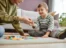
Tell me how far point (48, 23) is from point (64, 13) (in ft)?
6.73

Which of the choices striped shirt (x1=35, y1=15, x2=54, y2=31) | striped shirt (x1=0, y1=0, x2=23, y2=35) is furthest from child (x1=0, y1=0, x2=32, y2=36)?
striped shirt (x1=35, y1=15, x2=54, y2=31)

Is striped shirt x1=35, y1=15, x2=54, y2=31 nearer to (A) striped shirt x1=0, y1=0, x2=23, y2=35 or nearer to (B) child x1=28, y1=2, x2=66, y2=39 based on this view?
(B) child x1=28, y1=2, x2=66, y2=39

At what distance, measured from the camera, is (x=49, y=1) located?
13.2ft

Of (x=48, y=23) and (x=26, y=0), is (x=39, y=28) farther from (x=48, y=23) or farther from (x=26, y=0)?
(x=26, y=0)

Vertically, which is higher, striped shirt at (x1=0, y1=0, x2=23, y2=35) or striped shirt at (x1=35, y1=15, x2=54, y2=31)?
striped shirt at (x1=0, y1=0, x2=23, y2=35)

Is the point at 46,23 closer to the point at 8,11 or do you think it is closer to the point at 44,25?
the point at 44,25

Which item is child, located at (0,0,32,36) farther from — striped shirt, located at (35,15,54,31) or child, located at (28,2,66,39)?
striped shirt, located at (35,15,54,31)

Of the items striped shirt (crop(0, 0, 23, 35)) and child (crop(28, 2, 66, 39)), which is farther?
child (crop(28, 2, 66, 39))

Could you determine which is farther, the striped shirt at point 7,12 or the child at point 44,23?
the child at point 44,23

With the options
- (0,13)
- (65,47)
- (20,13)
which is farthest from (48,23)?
(20,13)

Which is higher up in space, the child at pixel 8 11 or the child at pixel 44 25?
the child at pixel 8 11

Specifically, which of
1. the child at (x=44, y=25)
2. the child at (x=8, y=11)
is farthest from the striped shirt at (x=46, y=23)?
the child at (x=8, y=11)

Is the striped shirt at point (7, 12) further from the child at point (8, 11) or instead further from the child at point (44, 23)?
the child at point (44, 23)

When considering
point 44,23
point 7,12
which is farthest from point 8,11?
point 44,23
